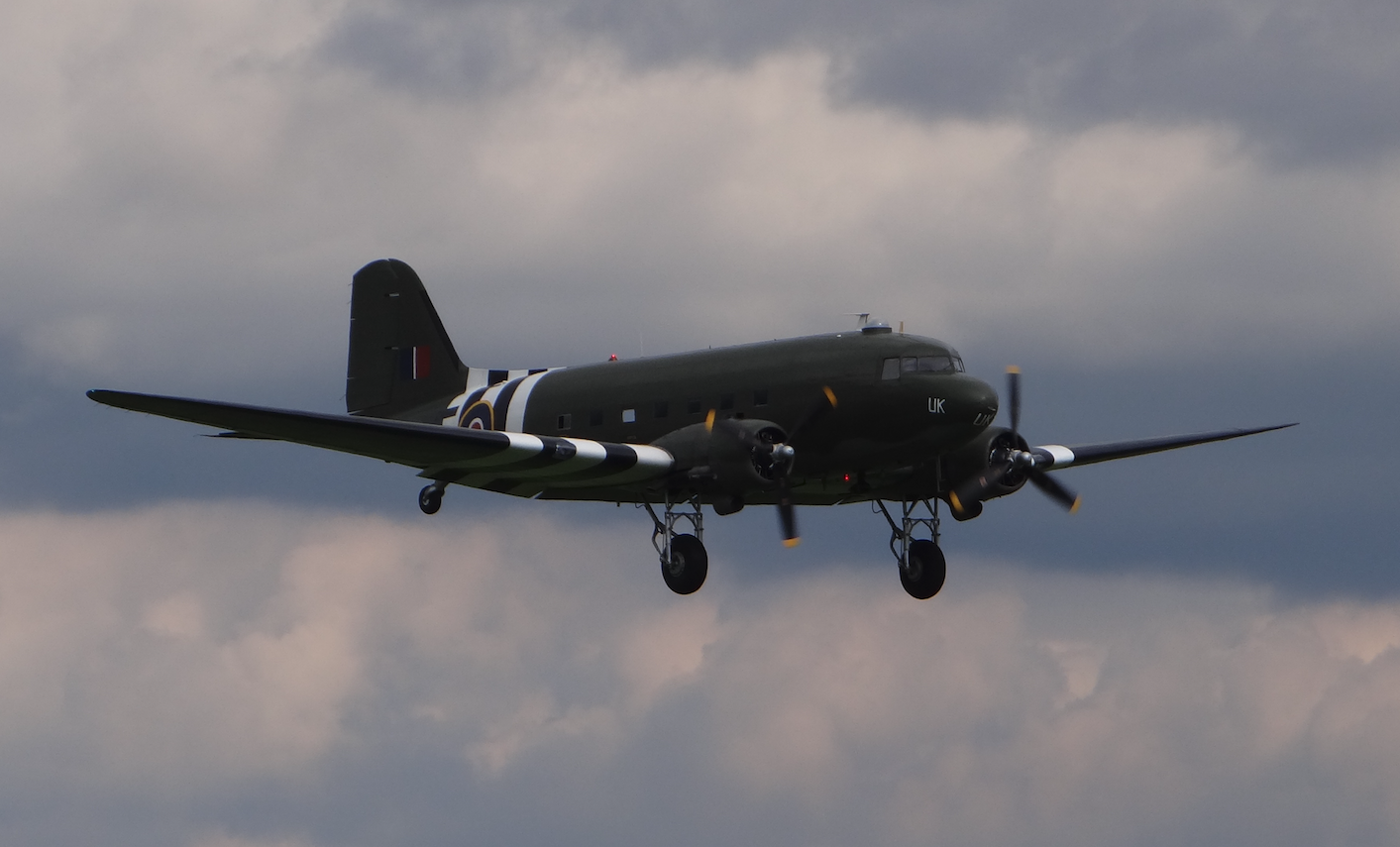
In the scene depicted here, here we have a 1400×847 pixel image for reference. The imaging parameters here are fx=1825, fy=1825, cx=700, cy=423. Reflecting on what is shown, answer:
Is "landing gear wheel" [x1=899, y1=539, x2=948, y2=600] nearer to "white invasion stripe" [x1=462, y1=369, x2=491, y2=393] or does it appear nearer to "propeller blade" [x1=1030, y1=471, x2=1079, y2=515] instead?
"propeller blade" [x1=1030, y1=471, x2=1079, y2=515]

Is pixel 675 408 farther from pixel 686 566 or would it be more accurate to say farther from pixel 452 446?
pixel 452 446

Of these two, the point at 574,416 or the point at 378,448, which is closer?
the point at 378,448

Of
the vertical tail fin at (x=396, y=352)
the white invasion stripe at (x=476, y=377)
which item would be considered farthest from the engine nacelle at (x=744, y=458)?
the vertical tail fin at (x=396, y=352)

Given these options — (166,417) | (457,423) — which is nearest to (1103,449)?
(457,423)

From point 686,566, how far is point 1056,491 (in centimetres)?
1057

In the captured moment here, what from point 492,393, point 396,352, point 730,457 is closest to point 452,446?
point 730,457

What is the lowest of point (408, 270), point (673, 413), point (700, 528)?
point (700, 528)

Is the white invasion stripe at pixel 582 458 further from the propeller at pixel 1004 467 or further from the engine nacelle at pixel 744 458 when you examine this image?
the propeller at pixel 1004 467

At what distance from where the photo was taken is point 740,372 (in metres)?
43.8

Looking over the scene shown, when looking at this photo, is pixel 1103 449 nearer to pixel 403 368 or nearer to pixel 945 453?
pixel 945 453

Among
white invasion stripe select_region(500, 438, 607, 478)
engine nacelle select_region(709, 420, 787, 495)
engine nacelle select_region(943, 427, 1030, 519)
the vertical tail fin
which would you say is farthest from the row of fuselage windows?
→ the vertical tail fin

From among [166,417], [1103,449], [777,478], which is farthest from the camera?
[1103,449]

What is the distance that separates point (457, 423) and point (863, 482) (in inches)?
511

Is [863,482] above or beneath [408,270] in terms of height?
beneath
